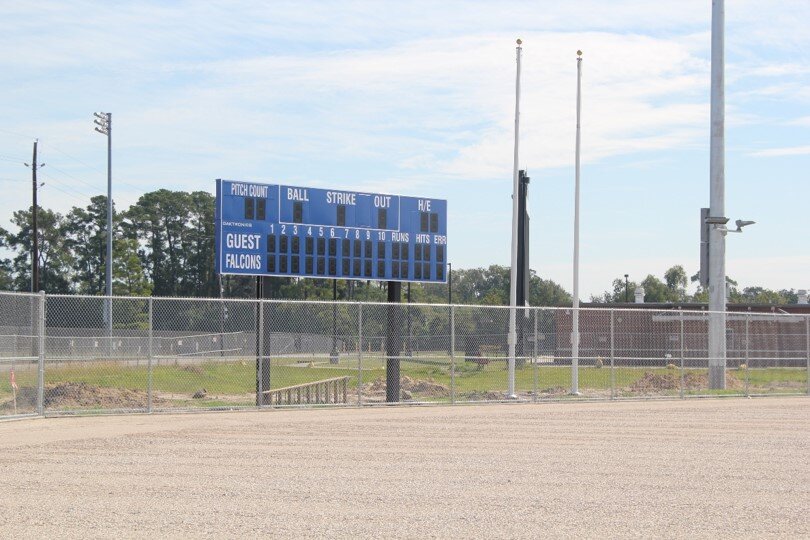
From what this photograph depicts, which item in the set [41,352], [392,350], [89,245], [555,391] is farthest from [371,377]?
[89,245]

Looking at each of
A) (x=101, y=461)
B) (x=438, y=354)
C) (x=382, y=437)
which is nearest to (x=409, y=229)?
(x=438, y=354)

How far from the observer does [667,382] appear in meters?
30.9

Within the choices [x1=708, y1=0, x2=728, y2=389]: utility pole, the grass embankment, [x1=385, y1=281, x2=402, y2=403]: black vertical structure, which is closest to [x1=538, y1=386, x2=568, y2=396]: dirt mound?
the grass embankment

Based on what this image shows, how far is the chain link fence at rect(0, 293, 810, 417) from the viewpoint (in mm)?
22531

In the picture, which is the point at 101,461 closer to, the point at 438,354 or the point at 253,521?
the point at 253,521

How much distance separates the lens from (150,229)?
9538 cm

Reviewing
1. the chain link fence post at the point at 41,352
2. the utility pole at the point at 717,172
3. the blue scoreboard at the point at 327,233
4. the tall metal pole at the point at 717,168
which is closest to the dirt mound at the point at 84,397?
the chain link fence post at the point at 41,352

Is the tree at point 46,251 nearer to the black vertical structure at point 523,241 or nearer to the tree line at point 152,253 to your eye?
the tree line at point 152,253

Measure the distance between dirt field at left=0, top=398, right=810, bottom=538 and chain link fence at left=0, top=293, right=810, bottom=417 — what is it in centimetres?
213

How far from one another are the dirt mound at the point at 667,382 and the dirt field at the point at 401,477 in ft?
27.7

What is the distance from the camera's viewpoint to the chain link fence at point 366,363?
73.9 ft

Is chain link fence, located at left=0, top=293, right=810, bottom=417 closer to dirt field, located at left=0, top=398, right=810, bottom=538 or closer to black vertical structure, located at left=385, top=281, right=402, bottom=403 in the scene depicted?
black vertical structure, located at left=385, top=281, right=402, bottom=403

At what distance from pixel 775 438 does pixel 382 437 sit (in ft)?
20.4

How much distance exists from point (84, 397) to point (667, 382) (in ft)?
50.6
